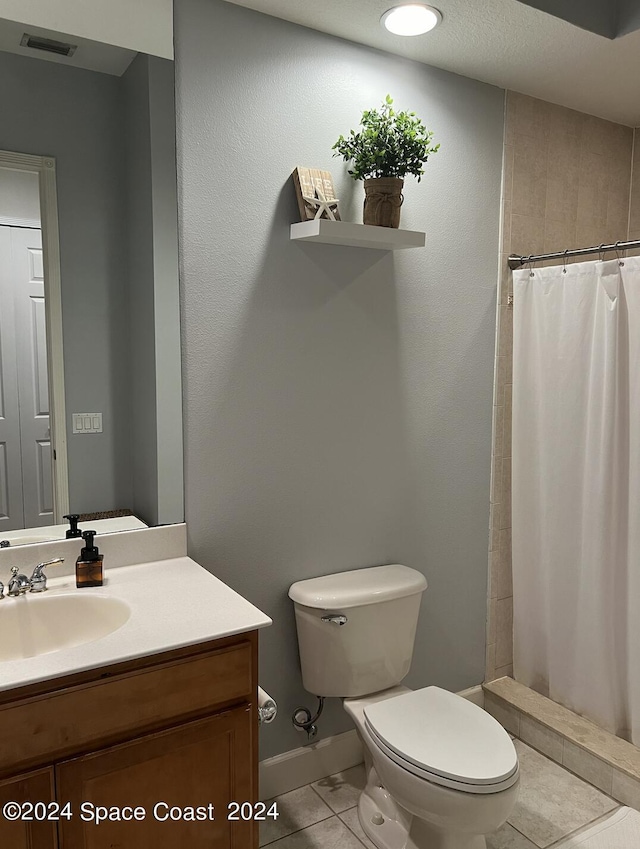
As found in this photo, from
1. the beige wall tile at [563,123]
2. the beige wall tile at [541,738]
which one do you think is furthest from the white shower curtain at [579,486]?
the beige wall tile at [563,123]

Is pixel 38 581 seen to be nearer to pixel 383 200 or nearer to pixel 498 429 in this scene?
pixel 383 200

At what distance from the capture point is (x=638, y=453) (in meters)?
2.22

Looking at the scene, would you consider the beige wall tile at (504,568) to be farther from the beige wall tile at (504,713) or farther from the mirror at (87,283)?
the mirror at (87,283)

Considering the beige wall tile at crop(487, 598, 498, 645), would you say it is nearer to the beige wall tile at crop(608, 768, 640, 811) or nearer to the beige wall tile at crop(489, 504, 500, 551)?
the beige wall tile at crop(489, 504, 500, 551)

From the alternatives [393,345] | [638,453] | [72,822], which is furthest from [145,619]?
[638,453]

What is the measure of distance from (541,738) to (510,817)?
1.26ft

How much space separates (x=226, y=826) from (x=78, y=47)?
1.91 meters

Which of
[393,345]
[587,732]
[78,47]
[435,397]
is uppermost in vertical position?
[78,47]

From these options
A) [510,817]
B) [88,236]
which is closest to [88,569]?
[88,236]

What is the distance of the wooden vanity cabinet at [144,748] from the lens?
4.34 ft

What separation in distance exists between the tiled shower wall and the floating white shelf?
0.62 m

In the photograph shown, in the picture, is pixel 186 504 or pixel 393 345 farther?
pixel 393 345

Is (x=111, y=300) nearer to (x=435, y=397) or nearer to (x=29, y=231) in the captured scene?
(x=29, y=231)

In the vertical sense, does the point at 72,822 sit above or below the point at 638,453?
below
